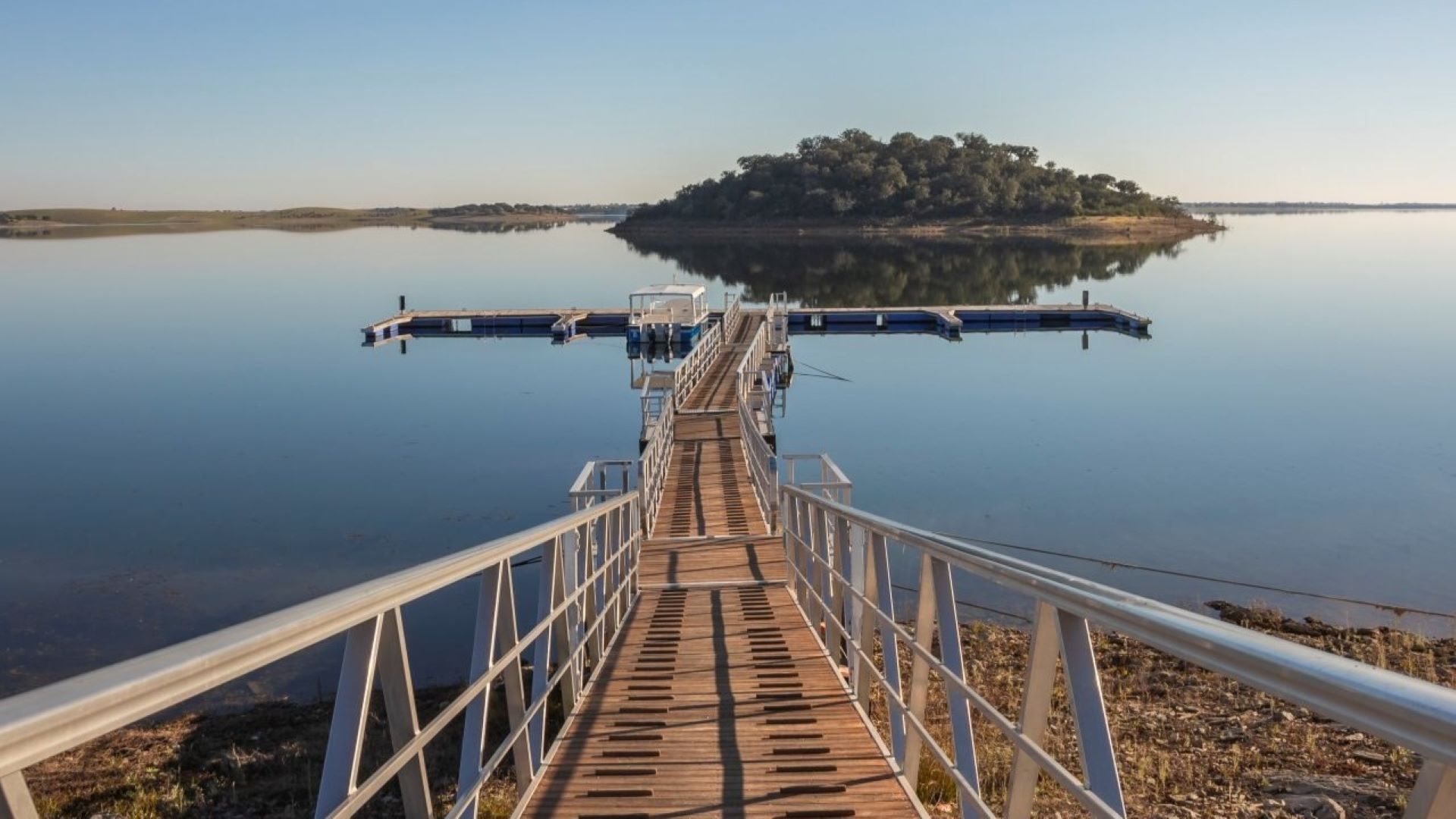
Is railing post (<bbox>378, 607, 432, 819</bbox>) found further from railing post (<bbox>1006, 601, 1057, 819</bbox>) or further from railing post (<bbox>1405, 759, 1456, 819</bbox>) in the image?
railing post (<bbox>1405, 759, 1456, 819</bbox>)

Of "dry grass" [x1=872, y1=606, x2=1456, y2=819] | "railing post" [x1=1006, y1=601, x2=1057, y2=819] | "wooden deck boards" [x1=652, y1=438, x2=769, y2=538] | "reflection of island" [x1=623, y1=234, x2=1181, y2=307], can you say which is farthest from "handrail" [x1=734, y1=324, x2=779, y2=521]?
"reflection of island" [x1=623, y1=234, x2=1181, y2=307]

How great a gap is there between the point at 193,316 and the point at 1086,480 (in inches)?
1795

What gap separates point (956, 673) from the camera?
3600 mm

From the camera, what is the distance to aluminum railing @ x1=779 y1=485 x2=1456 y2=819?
4.40 feet

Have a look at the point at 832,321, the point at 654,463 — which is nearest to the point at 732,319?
the point at 832,321

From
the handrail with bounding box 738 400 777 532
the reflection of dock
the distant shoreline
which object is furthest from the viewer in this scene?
the distant shoreline

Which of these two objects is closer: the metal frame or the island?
the metal frame

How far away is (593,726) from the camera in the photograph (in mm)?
5387

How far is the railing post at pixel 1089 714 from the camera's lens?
230 cm

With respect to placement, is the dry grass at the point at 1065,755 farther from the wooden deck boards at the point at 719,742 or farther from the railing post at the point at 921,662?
the railing post at the point at 921,662

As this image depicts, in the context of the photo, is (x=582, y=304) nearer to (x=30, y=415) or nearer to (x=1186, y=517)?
(x=30, y=415)

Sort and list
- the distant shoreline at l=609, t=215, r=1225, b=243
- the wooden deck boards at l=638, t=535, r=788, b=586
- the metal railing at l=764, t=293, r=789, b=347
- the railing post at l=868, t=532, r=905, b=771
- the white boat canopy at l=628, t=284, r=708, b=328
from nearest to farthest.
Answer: the railing post at l=868, t=532, r=905, b=771
the wooden deck boards at l=638, t=535, r=788, b=586
the metal railing at l=764, t=293, r=789, b=347
the white boat canopy at l=628, t=284, r=708, b=328
the distant shoreline at l=609, t=215, r=1225, b=243

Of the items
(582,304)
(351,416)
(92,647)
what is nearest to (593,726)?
(92,647)

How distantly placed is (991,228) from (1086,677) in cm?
13925
